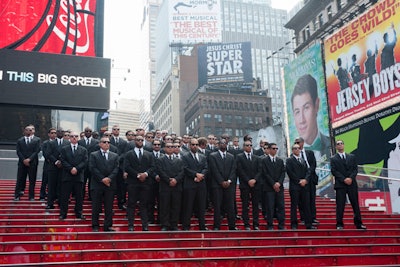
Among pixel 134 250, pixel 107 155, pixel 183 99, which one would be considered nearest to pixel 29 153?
pixel 107 155

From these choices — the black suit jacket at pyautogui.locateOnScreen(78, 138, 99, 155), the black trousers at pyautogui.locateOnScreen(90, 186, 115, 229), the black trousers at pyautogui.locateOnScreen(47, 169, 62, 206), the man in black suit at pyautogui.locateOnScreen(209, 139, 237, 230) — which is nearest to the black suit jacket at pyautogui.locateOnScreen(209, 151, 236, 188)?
the man in black suit at pyautogui.locateOnScreen(209, 139, 237, 230)

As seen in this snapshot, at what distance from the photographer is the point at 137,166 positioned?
9383 millimetres

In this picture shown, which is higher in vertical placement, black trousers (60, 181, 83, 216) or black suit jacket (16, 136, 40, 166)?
black suit jacket (16, 136, 40, 166)

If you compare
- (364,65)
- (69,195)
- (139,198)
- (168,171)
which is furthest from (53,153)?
(364,65)

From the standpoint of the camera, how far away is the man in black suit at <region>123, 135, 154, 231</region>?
29.9 feet

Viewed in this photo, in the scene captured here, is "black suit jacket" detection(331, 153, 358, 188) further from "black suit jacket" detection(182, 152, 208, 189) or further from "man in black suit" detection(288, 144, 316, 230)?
"black suit jacket" detection(182, 152, 208, 189)

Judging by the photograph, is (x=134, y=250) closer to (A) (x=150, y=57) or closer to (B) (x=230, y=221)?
(B) (x=230, y=221)

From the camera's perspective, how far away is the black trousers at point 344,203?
10.3 meters

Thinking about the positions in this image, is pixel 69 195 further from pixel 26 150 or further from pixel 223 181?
pixel 223 181

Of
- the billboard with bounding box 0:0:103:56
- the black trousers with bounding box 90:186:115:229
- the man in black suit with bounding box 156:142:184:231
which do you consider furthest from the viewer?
the billboard with bounding box 0:0:103:56

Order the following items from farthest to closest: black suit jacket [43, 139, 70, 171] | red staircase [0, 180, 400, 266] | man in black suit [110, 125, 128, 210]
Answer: man in black suit [110, 125, 128, 210] < black suit jacket [43, 139, 70, 171] < red staircase [0, 180, 400, 266]

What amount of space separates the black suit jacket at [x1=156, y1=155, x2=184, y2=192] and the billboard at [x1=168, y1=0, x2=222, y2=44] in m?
78.6

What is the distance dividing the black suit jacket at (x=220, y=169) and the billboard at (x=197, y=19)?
78199mm

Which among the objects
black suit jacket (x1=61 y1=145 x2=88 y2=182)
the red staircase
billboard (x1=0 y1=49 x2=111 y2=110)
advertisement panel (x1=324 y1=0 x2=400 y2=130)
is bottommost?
the red staircase
